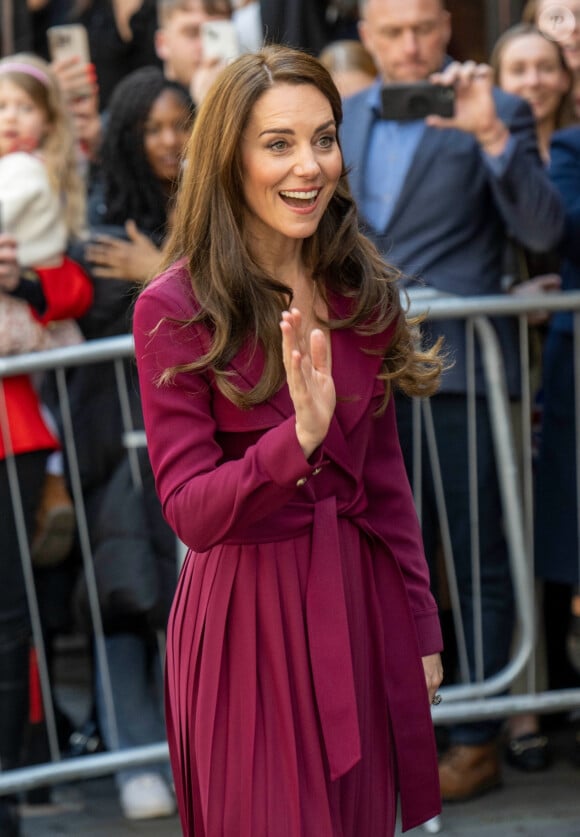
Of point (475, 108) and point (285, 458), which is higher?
point (475, 108)

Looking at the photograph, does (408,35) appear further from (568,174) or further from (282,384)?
(282,384)

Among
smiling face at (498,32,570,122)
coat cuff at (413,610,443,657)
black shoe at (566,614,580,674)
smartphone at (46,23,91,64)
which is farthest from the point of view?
smartphone at (46,23,91,64)

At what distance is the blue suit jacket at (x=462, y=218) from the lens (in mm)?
4523

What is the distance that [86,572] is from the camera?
14.7 feet

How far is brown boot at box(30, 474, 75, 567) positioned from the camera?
4.48 metres

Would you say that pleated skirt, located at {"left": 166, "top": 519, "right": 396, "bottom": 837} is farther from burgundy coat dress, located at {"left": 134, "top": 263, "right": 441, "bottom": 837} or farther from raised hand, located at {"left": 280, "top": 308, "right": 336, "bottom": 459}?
raised hand, located at {"left": 280, "top": 308, "right": 336, "bottom": 459}

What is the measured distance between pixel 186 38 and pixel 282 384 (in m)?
3.50

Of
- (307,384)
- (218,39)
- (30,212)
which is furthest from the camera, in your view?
(218,39)

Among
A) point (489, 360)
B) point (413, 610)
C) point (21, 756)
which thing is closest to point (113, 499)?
point (21, 756)

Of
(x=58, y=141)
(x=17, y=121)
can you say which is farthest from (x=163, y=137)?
(x=17, y=121)

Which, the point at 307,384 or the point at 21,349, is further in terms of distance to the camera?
the point at 21,349

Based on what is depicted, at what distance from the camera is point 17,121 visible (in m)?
4.80

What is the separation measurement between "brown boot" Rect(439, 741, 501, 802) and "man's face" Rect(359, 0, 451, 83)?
2.10 meters

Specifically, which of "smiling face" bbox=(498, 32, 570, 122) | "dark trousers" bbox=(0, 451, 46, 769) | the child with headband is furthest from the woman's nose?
"smiling face" bbox=(498, 32, 570, 122)
